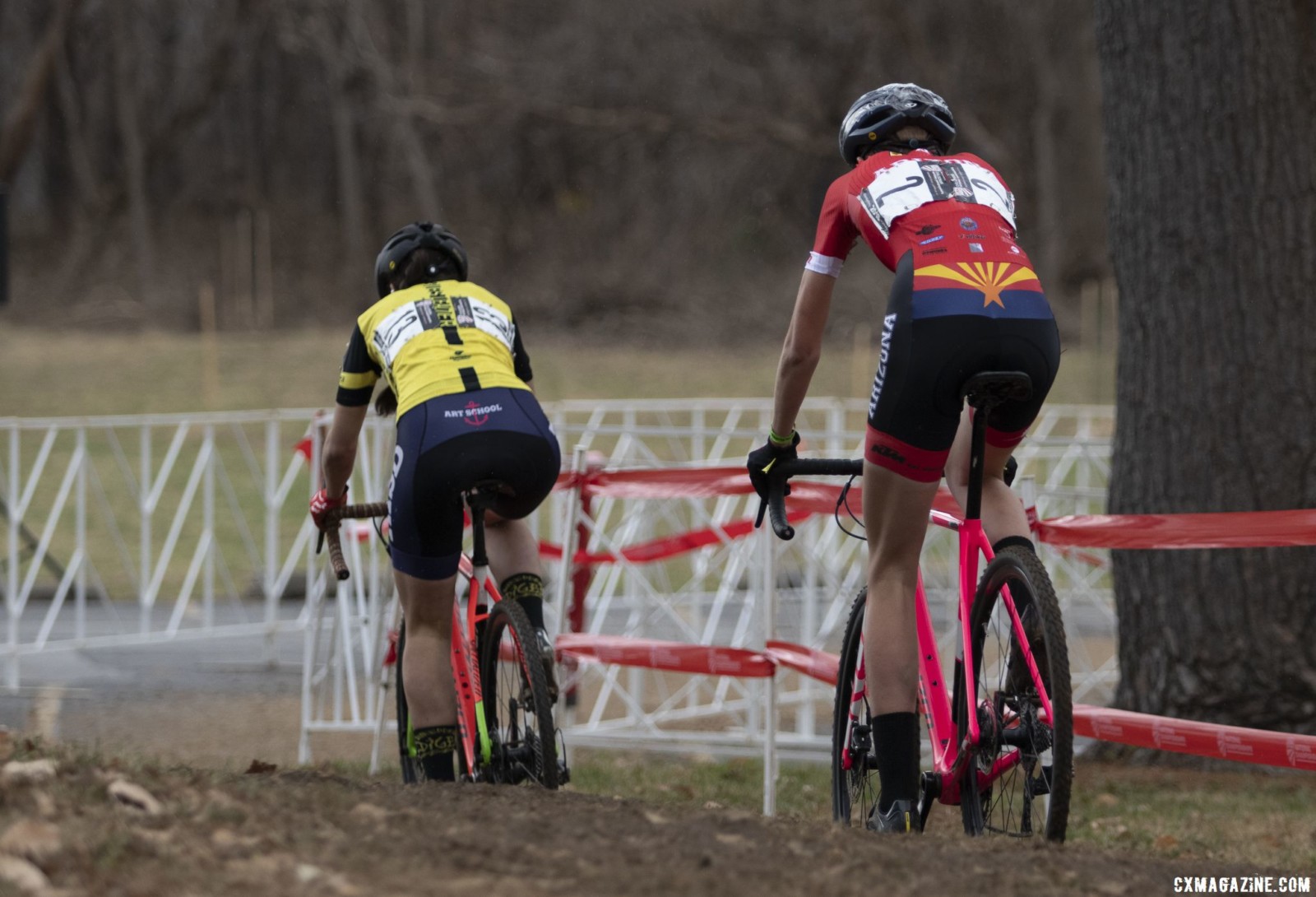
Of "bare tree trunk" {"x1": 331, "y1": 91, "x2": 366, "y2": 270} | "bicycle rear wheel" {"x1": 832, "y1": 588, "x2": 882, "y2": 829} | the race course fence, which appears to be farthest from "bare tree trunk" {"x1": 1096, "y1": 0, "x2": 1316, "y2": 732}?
"bare tree trunk" {"x1": 331, "y1": 91, "x2": 366, "y2": 270}

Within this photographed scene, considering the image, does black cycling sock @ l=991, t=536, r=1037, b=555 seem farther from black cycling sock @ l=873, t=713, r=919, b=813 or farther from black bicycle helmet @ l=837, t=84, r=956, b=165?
black bicycle helmet @ l=837, t=84, r=956, b=165

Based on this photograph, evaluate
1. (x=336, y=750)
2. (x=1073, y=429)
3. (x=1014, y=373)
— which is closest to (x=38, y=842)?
(x=1014, y=373)

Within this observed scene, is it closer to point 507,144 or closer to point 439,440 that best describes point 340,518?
point 439,440

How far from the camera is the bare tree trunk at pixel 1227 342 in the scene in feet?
20.8

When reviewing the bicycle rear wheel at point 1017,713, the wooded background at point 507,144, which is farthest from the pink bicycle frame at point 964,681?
the wooded background at point 507,144

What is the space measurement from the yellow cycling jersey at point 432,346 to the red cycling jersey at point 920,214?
1266 millimetres

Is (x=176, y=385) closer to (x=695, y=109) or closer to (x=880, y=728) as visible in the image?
(x=695, y=109)

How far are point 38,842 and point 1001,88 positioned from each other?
32.7 meters

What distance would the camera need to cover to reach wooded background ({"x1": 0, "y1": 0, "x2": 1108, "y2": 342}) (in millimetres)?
32688

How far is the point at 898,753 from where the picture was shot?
4.11m

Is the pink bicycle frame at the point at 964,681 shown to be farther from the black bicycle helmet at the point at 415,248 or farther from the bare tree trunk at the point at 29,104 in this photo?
the bare tree trunk at the point at 29,104

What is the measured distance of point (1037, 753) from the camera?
12.5 ft

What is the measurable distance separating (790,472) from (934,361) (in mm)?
505

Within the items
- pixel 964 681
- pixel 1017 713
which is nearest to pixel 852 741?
pixel 964 681
